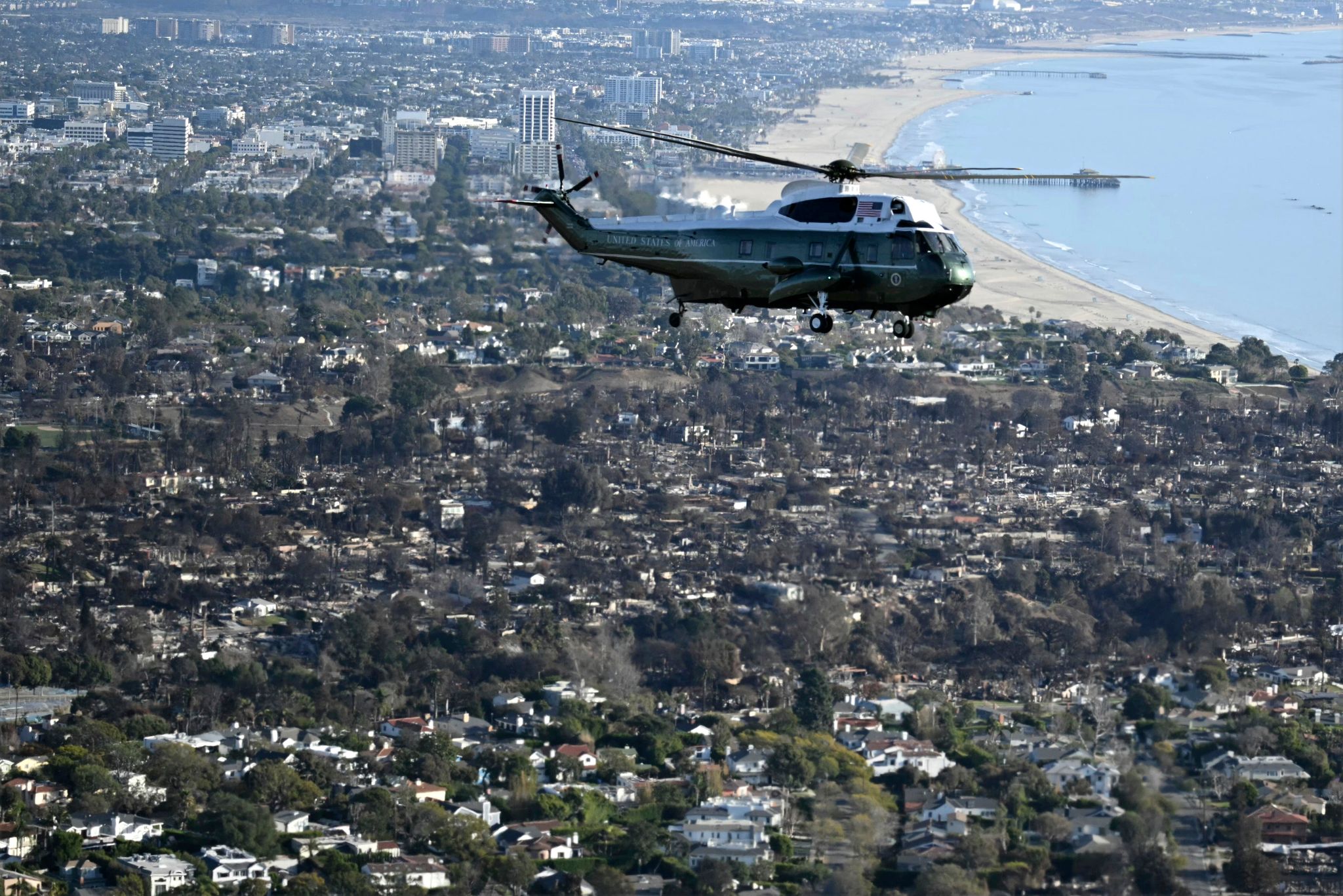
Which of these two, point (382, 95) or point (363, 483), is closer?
point (363, 483)

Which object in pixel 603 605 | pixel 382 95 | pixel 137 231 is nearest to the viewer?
pixel 603 605

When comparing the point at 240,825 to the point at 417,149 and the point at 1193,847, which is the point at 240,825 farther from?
the point at 417,149

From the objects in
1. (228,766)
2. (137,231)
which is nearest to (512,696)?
(228,766)

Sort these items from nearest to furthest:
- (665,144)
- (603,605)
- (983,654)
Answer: (983,654)
(603,605)
(665,144)

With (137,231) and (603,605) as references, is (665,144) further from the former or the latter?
(603,605)

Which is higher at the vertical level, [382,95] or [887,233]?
[887,233]

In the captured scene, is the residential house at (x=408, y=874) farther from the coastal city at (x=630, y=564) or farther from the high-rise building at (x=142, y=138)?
the high-rise building at (x=142, y=138)

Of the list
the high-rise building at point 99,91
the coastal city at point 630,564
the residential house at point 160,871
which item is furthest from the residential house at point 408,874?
the high-rise building at point 99,91

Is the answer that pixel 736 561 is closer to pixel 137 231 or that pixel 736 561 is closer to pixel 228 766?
pixel 228 766
